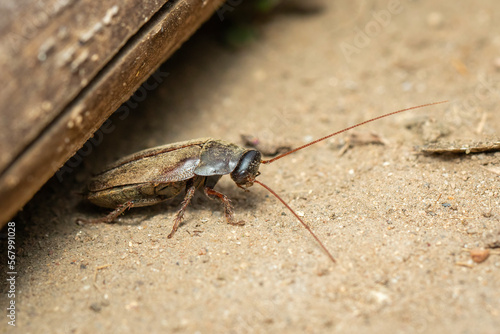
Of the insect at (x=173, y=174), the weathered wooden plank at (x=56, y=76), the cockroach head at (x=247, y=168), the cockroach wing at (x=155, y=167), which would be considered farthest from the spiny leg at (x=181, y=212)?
the weathered wooden plank at (x=56, y=76)

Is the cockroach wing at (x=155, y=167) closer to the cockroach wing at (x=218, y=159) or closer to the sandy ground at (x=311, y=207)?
the cockroach wing at (x=218, y=159)

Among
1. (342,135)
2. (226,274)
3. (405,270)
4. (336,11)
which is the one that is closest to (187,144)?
(226,274)

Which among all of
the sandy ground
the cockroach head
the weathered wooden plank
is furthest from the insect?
the weathered wooden plank

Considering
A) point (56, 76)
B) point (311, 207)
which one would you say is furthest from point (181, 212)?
point (56, 76)

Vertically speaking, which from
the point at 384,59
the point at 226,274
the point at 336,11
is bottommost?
the point at 226,274

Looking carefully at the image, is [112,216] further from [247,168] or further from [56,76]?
[56,76]

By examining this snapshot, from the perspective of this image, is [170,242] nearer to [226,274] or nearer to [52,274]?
[226,274]

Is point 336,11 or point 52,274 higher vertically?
point 336,11
